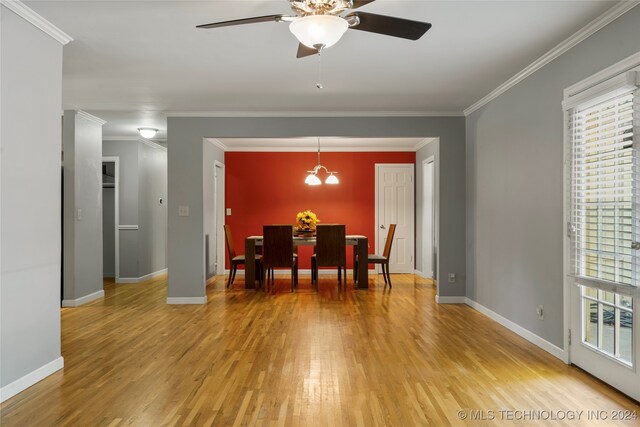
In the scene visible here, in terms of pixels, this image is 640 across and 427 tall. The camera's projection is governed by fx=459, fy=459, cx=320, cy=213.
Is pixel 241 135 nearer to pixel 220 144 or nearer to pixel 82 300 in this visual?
pixel 220 144

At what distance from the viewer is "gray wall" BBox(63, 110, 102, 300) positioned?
5672mm

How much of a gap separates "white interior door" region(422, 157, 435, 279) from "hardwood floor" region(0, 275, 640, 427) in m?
2.60

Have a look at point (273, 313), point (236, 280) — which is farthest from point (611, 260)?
point (236, 280)

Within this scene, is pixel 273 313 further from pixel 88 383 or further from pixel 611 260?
pixel 611 260

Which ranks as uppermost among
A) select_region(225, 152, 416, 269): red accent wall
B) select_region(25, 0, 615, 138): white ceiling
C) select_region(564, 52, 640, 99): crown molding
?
select_region(25, 0, 615, 138): white ceiling

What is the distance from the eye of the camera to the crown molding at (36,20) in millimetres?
2818

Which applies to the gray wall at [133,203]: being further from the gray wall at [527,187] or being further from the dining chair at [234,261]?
the gray wall at [527,187]

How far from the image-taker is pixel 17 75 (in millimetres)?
2900

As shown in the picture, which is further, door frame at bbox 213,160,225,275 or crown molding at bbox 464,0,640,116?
door frame at bbox 213,160,225,275

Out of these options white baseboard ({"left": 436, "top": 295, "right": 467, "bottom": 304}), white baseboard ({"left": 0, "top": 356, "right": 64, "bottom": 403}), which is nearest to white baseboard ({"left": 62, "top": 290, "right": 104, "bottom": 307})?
white baseboard ({"left": 0, "top": 356, "right": 64, "bottom": 403})

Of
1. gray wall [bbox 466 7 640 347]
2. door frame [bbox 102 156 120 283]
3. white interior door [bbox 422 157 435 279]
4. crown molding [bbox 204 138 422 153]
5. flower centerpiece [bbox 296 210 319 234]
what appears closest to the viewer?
gray wall [bbox 466 7 640 347]

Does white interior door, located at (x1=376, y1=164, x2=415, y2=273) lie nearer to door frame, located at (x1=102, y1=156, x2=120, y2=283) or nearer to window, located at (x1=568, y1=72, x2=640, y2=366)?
door frame, located at (x1=102, y1=156, x2=120, y2=283)

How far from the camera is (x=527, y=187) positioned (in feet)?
13.6

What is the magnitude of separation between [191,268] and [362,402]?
12.2 feet
